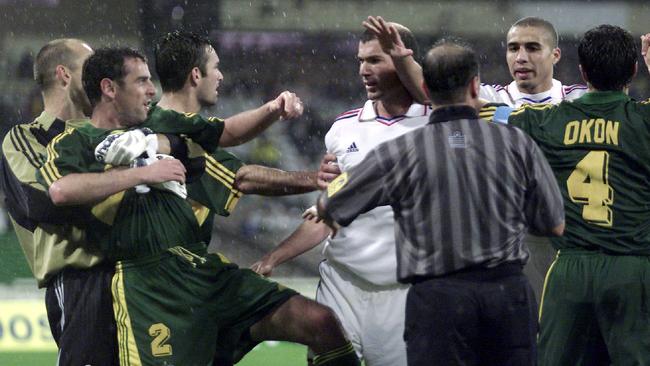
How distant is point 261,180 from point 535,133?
1.15 m

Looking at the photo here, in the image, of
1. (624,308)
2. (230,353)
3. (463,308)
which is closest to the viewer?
(463,308)

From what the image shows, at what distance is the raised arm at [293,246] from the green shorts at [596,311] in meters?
1.04

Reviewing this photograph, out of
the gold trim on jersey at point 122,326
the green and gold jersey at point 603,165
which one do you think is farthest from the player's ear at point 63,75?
the green and gold jersey at point 603,165

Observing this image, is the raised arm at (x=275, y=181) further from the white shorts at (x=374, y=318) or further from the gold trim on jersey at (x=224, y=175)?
the white shorts at (x=374, y=318)

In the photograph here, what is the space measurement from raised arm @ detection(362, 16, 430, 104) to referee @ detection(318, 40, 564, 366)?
71 centimetres

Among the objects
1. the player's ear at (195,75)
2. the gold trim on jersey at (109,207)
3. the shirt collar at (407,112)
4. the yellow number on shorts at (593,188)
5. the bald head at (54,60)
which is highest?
the bald head at (54,60)

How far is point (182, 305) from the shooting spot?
4.57 metres

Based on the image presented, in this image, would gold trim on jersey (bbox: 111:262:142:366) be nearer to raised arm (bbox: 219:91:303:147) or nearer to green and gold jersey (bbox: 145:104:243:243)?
green and gold jersey (bbox: 145:104:243:243)

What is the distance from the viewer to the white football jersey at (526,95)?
5629 mm

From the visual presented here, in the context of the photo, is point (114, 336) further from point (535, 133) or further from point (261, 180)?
point (535, 133)

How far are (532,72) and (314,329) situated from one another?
1.99 meters

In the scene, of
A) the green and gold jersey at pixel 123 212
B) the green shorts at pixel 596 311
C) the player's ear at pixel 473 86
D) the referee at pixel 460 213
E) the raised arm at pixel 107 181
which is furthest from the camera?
the green and gold jersey at pixel 123 212

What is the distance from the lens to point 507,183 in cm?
375

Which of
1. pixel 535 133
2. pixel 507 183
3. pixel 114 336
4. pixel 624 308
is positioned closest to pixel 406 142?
pixel 507 183
